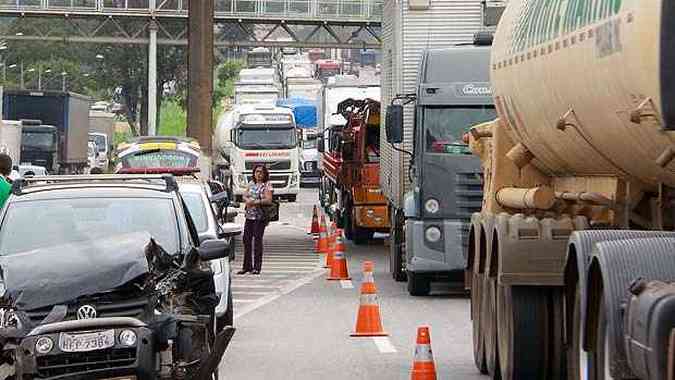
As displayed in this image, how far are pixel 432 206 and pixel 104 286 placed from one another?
12720 mm

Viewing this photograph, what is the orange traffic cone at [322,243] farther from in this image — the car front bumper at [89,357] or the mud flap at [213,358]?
the car front bumper at [89,357]

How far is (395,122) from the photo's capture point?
78.5 ft

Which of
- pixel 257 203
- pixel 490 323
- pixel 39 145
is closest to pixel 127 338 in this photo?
pixel 490 323

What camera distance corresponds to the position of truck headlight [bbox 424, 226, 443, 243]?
2403cm

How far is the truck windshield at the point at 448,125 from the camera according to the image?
23.9 m

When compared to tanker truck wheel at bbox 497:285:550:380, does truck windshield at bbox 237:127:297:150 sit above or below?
above

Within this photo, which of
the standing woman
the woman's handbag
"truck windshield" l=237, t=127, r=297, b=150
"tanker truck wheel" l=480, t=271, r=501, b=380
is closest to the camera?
"tanker truck wheel" l=480, t=271, r=501, b=380

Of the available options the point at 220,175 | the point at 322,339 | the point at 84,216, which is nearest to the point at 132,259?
the point at 84,216

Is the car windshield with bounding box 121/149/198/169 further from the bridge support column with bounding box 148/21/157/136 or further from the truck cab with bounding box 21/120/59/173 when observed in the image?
the bridge support column with bounding box 148/21/157/136

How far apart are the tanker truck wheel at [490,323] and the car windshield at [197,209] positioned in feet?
13.3

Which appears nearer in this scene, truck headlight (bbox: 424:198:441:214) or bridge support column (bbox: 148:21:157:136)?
truck headlight (bbox: 424:198:441:214)

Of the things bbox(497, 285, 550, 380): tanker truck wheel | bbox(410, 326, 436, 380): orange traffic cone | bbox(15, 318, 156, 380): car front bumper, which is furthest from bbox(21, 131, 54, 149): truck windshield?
bbox(15, 318, 156, 380): car front bumper

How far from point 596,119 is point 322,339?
861 cm

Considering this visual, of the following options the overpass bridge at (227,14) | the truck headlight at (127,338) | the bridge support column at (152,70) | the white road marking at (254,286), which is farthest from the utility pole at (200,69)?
the truck headlight at (127,338)
